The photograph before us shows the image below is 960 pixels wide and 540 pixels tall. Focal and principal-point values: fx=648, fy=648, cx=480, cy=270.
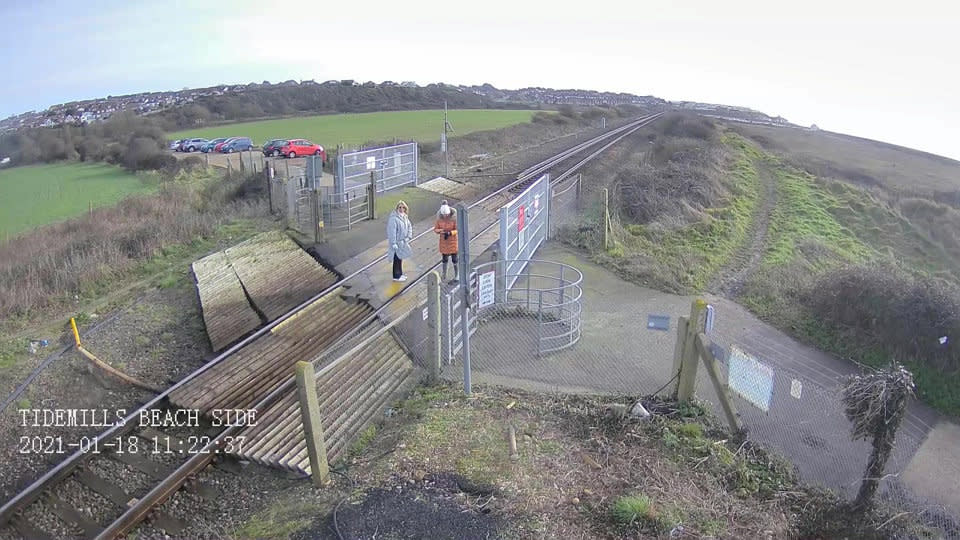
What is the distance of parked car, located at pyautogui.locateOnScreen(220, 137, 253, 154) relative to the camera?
44656 mm

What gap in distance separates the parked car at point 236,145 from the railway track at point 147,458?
123 feet

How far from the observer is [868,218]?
26.3 m

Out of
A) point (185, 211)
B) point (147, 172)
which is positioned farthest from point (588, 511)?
point (147, 172)

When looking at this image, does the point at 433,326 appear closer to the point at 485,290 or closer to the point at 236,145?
the point at 485,290

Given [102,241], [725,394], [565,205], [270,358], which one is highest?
[725,394]

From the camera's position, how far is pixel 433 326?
860 centimetres

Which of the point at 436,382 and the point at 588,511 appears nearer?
the point at 588,511

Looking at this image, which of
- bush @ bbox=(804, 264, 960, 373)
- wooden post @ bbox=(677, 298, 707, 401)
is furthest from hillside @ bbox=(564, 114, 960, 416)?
wooden post @ bbox=(677, 298, 707, 401)

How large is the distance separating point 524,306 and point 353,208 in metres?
8.49

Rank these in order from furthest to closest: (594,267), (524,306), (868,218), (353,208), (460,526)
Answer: (868,218)
(353,208)
(594,267)
(524,306)
(460,526)

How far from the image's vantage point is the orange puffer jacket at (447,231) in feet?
38.3

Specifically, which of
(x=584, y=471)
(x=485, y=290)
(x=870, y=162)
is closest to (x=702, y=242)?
(x=485, y=290)

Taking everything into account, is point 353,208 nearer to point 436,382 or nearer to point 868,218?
point 436,382

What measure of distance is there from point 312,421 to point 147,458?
3.71 m
